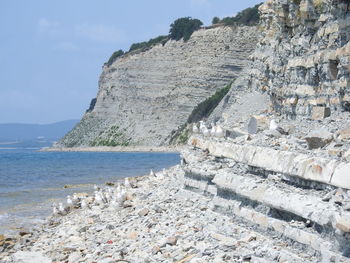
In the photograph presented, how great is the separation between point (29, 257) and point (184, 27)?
73909mm

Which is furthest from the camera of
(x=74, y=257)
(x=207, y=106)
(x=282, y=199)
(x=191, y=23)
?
(x=191, y=23)

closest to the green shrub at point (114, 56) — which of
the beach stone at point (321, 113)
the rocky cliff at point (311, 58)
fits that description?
the rocky cliff at point (311, 58)

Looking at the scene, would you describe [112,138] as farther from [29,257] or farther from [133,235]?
[133,235]

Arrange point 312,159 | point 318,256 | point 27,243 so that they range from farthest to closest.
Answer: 1. point 27,243
2. point 312,159
3. point 318,256

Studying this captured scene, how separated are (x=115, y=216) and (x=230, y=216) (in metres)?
5.12

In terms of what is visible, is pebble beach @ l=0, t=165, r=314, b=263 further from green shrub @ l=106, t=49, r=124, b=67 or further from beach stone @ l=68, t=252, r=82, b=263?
green shrub @ l=106, t=49, r=124, b=67

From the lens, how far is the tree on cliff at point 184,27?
83.3m

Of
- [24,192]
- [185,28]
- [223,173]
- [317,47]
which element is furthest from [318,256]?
[185,28]

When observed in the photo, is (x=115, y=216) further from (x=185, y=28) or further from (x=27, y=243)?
(x=185, y=28)

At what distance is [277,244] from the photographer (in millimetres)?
8359

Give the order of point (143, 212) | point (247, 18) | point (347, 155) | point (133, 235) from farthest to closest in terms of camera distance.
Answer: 1. point (247, 18)
2. point (143, 212)
3. point (133, 235)
4. point (347, 155)

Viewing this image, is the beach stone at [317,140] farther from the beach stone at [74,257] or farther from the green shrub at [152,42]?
the green shrub at [152,42]

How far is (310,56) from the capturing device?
1684cm

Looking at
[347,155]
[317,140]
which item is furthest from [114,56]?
[347,155]
